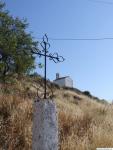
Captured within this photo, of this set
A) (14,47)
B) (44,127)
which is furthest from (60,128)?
(14,47)

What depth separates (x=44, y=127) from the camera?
599cm

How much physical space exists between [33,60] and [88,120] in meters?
15.2

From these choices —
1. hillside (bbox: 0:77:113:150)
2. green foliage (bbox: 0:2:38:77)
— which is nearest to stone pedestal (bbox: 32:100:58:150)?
hillside (bbox: 0:77:113:150)

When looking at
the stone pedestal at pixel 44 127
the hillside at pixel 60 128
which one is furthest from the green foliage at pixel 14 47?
the stone pedestal at pixel 44 127

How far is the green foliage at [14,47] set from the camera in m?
25.9

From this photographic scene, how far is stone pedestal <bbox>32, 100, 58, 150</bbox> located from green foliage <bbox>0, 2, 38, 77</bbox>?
18458mm

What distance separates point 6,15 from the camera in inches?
1162

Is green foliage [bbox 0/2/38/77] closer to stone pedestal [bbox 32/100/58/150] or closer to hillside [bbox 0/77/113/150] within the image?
hillside [bbox 0/77/113/150]

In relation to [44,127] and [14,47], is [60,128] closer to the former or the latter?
[44,127]

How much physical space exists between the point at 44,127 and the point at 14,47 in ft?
67.2

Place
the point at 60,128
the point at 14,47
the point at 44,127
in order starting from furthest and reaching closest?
1. the point at 14,47
2. the point at 60,128
3. the point at 44,127

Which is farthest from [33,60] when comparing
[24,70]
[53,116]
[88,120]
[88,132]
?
[53,116]

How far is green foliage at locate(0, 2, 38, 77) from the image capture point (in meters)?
25.9

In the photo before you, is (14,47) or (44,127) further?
(14,47)
